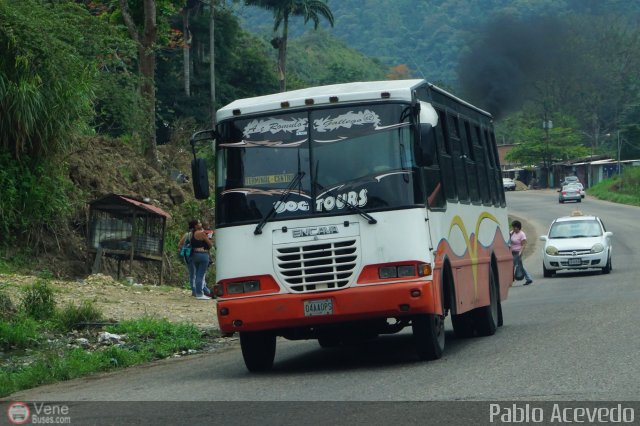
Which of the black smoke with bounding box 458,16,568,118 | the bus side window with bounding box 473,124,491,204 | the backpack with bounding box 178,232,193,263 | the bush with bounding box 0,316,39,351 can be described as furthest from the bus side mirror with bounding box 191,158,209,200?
the black smoke with bounding box 458,16,568,118

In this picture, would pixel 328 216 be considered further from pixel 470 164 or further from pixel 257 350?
pixel 470 164

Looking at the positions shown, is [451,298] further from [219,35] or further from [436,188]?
[219,35]

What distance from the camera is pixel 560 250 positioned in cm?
3322

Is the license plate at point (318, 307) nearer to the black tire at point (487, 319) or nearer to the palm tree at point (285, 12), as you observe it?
the black tire at point (487, 319)

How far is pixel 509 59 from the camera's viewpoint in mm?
39781

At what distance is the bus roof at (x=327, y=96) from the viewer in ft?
42.4

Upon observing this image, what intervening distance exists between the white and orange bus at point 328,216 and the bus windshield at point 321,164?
A: 0.04 feet

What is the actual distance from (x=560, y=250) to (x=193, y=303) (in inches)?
524

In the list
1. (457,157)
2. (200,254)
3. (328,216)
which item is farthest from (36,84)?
(328,216)

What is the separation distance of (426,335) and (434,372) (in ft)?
3.49

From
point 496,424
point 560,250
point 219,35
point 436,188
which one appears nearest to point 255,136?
point 436,188

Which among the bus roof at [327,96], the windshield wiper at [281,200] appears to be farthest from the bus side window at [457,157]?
the windshield wiper at [281,200]

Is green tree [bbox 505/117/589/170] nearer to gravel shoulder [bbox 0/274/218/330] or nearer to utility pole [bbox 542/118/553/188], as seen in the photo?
utility pole [bbox 542/118/553/188]

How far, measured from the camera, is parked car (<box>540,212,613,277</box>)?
32.9m
